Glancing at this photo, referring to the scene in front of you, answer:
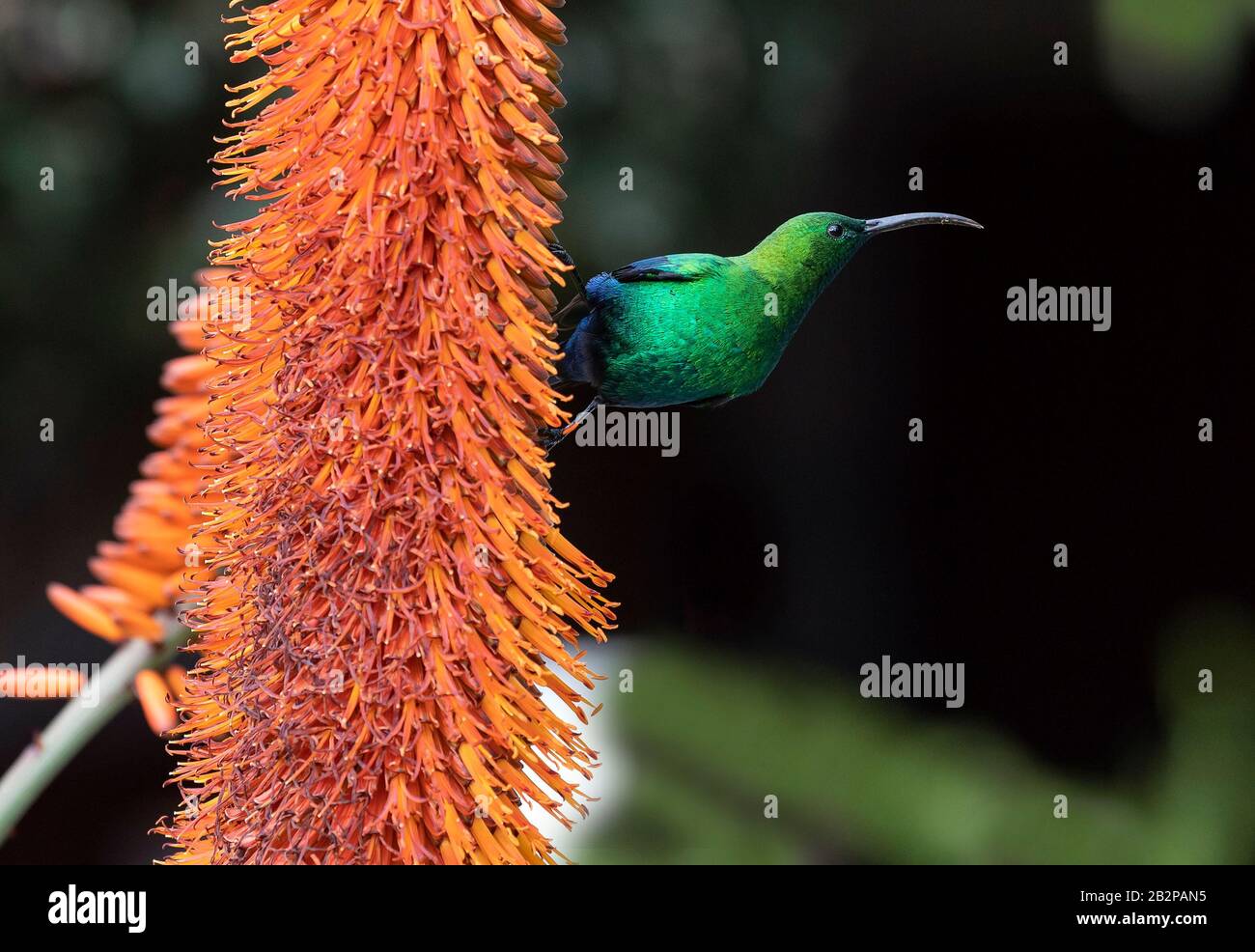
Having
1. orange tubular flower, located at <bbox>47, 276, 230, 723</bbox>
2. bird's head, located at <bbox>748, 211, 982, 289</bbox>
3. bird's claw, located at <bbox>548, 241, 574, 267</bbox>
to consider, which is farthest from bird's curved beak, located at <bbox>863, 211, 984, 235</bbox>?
orange tubular flower, located at <bbox>47, 276, 230, 723</bbox>

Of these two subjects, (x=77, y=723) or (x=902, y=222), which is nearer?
(x=902, y=222)

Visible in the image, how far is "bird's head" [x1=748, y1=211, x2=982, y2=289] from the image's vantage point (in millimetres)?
784

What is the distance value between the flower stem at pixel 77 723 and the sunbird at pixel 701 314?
39cm

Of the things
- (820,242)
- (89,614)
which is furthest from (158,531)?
(820,242)

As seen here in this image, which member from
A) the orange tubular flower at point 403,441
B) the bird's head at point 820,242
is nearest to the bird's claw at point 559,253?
the orange tubular flower at point 403,441

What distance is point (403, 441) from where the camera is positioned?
0.69 m

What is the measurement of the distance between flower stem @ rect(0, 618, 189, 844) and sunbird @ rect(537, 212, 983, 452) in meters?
0.39

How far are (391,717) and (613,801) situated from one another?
35.3 inches

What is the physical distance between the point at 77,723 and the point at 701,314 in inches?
20.7

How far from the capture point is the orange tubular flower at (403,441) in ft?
2.24

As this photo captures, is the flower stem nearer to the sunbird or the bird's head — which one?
the sunbird

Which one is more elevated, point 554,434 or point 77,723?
point 554,434

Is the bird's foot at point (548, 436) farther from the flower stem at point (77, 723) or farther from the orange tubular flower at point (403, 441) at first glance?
the flower stem at point (77, 723)

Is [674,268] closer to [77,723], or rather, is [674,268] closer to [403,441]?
[403,441]
